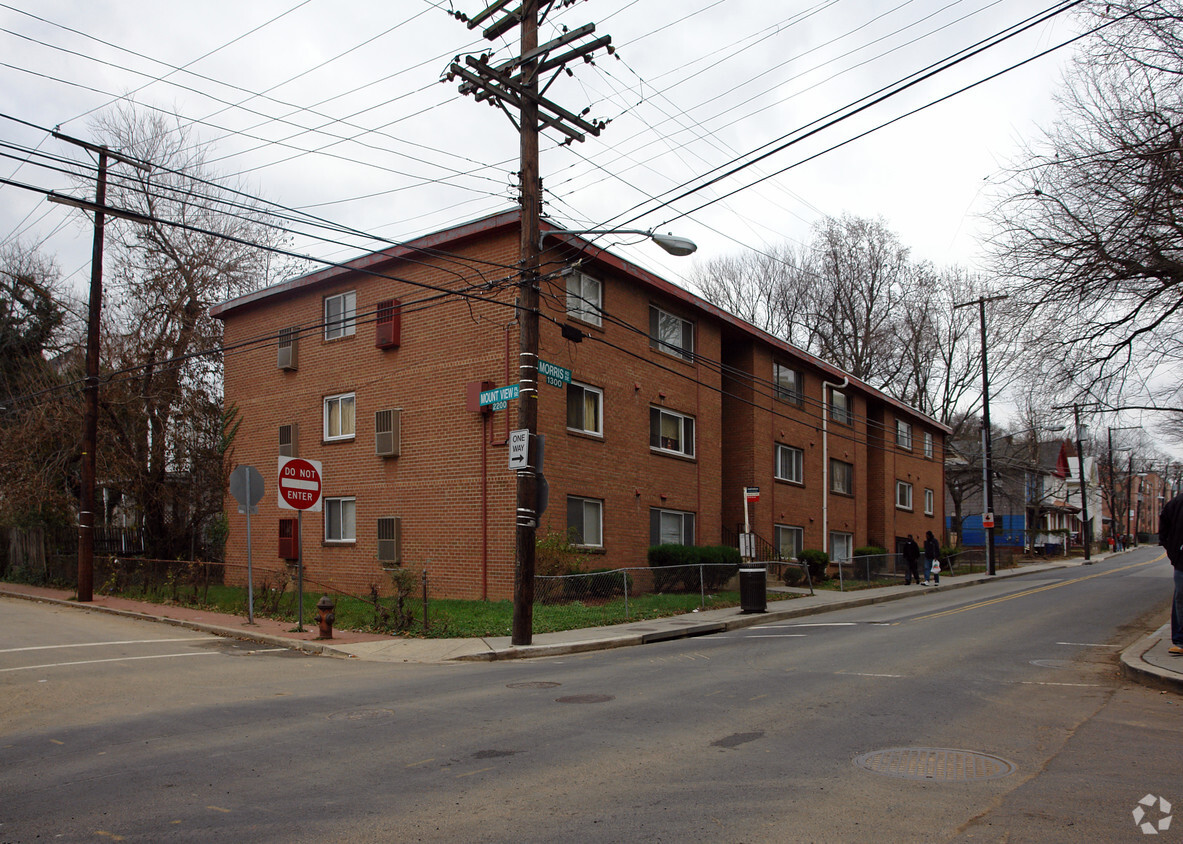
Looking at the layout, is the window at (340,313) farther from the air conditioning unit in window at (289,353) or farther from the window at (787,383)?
the window at (787,383)

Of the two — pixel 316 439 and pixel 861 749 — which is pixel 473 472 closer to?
pixel 316 439

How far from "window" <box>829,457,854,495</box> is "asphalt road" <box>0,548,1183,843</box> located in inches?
833

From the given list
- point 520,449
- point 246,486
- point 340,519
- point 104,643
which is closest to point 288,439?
point 340,519

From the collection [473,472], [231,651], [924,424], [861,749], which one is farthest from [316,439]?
[924,424]

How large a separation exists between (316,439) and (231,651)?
1064cm

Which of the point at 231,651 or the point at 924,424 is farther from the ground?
the point at 924,424

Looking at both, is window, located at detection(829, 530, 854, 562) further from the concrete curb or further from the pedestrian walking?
the concrete curb

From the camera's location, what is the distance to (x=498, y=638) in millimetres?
14750

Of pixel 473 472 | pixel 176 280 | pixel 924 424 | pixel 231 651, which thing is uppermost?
pixel 176 280

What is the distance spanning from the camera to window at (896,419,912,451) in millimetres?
40250

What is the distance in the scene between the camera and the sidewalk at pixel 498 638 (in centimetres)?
1115

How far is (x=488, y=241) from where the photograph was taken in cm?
2020

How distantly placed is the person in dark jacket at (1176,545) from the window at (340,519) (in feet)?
57.6

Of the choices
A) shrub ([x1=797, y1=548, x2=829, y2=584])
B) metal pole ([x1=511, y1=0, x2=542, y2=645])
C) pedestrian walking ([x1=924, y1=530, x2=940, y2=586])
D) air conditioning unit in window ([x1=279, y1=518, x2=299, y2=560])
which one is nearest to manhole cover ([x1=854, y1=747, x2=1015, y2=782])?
metal pole ([x1=511, y1=0, x2=542, y2=645])
